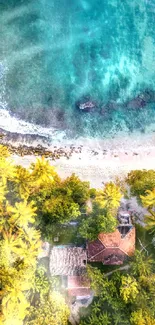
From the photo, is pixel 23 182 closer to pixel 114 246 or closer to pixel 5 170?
pixel 5 170

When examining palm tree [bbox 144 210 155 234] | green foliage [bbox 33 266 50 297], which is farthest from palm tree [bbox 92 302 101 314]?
palm tree [bbox 144 210 155 234]

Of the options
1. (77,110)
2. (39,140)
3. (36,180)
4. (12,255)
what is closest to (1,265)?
(12,255)

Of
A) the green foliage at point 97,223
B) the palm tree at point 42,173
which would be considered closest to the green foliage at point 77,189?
the green foliage at point 97,223

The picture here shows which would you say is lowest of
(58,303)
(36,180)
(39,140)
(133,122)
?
(58,303)

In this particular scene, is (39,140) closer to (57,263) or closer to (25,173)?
(25,173)

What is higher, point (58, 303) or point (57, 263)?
point (57, 263)

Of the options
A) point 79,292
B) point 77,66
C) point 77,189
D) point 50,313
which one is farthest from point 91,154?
point 50,313

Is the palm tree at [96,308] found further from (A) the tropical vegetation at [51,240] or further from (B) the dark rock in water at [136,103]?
(B) the dark rock in water at [136,103]
